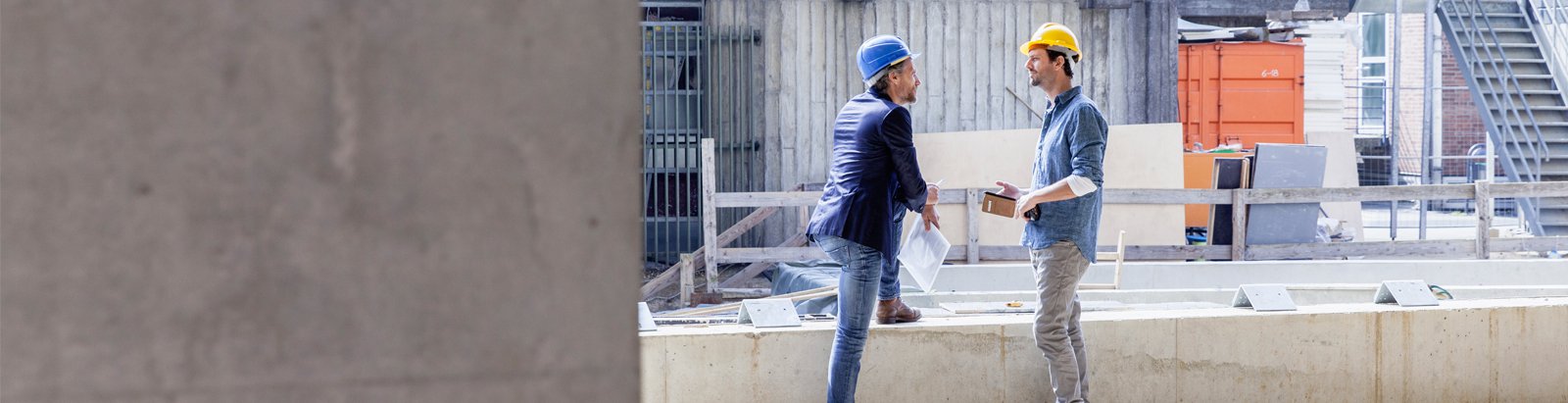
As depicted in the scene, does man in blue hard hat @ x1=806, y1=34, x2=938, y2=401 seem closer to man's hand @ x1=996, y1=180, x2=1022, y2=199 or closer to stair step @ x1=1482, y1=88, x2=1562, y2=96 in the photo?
man's hand @ x1=996, y1=180, x2=1022, y2=199

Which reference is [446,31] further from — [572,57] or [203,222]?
[203,222]

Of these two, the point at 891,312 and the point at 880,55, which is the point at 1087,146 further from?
the point at 891,312

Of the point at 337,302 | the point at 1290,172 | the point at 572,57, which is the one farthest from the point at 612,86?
the point at 1290,172

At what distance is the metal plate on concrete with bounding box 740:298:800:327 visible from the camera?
5594mm

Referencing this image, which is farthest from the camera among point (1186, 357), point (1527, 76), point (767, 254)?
point (1527, 76)

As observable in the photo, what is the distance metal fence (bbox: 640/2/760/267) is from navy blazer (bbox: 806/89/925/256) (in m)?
9.45

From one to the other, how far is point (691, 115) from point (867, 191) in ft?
32.3

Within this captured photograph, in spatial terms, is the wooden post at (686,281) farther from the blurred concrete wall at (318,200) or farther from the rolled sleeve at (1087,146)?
the blurred concrete wall at (318,200)

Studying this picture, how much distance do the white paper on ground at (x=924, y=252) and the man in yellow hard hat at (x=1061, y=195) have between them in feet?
1.44

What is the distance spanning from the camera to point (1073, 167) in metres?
4.96

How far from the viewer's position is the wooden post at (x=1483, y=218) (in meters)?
11.2

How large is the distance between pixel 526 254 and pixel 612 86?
210 mm

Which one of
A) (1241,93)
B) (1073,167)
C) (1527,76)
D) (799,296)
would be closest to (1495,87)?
(1527,76)

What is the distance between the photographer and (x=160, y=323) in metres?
1.41
